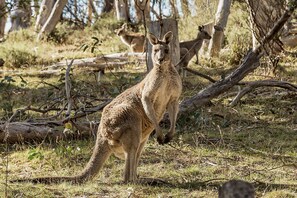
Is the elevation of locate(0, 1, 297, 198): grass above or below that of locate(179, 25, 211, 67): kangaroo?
below

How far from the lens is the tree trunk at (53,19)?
16859 mm

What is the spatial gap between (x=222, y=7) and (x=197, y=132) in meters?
6.72

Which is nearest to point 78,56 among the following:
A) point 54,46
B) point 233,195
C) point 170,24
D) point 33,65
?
point 33,65

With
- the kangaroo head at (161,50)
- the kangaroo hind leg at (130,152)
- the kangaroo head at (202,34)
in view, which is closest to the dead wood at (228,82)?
the kangaroo head at (161,50)

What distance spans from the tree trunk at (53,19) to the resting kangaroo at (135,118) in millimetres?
11073

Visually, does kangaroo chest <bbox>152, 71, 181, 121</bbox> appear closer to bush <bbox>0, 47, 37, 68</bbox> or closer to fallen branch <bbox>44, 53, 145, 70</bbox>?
fallen branch <bbox>44, 53, 145, 70</bbox>

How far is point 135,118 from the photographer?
589 cm

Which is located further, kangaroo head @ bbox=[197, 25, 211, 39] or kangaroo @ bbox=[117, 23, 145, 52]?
kangaroo @ bbox=[117, 23, 145, 52]

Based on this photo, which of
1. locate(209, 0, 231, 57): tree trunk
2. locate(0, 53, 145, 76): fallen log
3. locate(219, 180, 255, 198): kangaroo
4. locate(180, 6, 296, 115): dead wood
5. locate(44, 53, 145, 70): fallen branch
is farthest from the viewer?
locate(209, 0, 231, 57): tree trunk

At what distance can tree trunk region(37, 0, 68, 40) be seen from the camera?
16.9 metres

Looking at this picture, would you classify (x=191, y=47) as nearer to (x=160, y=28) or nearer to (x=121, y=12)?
(x=160, y=28)

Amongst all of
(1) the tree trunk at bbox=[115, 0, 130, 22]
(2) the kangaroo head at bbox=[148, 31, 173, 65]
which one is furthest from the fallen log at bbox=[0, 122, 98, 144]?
(1) the tree trunk at bbox=[115, 0, 130, 22]

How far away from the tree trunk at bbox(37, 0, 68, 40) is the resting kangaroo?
36.3ft

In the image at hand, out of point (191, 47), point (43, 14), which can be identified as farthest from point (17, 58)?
point (43, 14)
